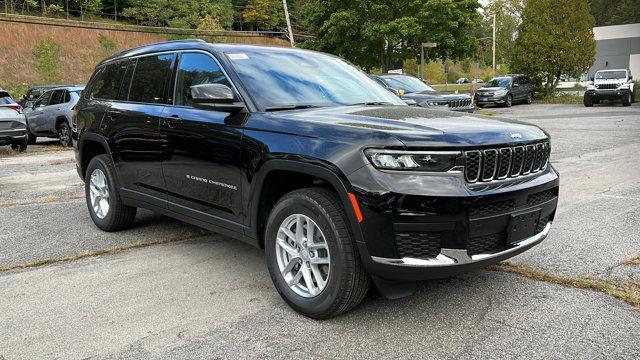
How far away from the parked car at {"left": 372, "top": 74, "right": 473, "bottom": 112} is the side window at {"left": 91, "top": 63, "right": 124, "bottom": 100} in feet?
32.9

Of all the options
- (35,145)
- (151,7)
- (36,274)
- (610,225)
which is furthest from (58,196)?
(151,7)

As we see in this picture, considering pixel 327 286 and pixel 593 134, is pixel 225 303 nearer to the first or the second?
pixel 327 286

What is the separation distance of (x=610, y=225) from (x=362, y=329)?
3.53 metres

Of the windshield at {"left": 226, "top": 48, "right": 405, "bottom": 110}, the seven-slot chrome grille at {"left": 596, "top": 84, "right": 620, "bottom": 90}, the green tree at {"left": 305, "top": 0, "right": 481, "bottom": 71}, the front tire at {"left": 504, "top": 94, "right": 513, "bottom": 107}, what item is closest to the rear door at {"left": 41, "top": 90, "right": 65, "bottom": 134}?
the windshield at {"left": 226, "top": 48, "right": 405, "bottom": 110}

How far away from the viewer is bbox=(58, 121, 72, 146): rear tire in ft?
49.4

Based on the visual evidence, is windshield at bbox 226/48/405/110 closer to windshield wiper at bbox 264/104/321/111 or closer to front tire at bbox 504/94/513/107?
windshield wiper at bbox 264/104/321/111

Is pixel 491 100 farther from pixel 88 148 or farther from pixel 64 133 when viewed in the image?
pixel 88 148

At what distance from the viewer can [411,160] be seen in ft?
10.0

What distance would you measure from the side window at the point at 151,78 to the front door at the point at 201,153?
22 centimetres

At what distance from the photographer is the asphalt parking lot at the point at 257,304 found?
3094mm

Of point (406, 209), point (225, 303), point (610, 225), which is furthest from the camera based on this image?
point (610, 225)

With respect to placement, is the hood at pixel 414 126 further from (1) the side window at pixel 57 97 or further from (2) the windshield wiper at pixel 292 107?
(1) the side window at pixel 57 97

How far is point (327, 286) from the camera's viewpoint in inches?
130

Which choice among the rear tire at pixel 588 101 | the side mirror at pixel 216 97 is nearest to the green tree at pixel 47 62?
the rear tire at pixel 588 101
